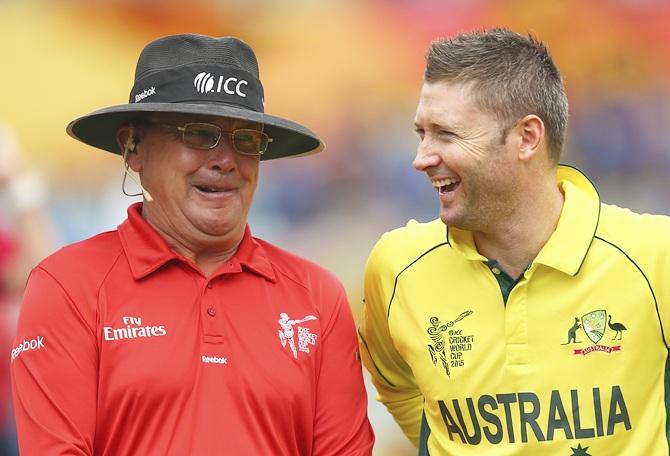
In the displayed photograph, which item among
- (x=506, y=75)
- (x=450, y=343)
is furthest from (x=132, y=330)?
(x=506, y=75)

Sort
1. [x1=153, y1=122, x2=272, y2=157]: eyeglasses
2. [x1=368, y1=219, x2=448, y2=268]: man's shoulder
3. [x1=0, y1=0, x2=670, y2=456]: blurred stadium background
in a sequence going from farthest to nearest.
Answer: [x1=0, y1=0, x2=670, y2=456]: blurred stadium background < [x1=368, y1=219, x2=448, y2=268]: man's shoulder < [x1=153, y1=122, x2=272, y2=157]: eyeglasses

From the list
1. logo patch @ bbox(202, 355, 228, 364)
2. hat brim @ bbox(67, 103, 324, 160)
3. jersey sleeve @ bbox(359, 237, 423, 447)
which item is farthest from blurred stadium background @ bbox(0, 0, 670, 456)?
logo patch @ bbox(202, 355, 228, 364)

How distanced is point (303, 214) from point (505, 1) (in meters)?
1.16

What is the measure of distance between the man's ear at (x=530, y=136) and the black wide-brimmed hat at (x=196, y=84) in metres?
0.54

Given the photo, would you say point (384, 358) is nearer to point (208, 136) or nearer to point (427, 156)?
point (427, 156)

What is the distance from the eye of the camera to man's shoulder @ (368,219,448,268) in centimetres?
302

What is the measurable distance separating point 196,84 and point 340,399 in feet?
2.78

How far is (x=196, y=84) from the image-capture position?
2.74 meters

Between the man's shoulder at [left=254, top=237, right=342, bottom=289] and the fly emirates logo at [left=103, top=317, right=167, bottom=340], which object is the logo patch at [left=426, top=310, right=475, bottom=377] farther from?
the fly emirates logo at [left=103, top=317, right=167, bottom=340]

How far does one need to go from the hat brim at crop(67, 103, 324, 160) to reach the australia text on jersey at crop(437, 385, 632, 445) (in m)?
0.82

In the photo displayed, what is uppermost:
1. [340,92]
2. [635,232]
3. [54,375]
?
[340,92]

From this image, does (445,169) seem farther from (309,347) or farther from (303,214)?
(303,214)

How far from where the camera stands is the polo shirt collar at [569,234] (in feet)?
9.00

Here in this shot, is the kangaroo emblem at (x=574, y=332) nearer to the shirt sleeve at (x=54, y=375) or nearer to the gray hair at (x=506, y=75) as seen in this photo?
the gray hair at (x=506, y=75)
